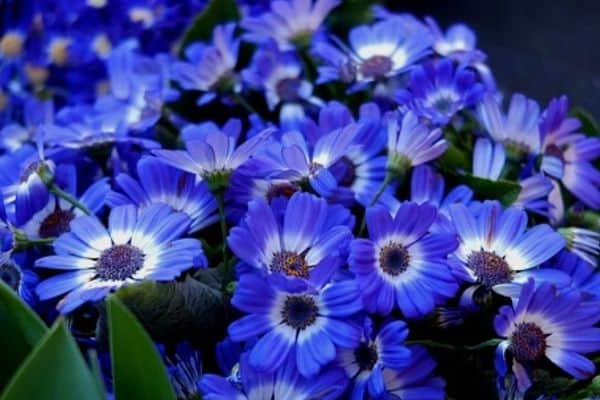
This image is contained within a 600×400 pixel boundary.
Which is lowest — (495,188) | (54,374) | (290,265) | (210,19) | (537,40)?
(54,374)

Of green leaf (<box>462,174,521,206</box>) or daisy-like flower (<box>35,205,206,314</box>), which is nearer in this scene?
daisy-like flower (<box>35,205,206,314</box>)

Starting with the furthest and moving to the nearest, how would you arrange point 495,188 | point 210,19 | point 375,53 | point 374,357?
1. point 210,19
2. point 375,53
3. point 495,188
4. point 374,357

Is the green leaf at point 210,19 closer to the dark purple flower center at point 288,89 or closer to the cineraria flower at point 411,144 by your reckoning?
the dark purple flower center at point 288,89

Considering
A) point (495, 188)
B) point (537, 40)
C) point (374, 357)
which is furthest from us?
point (537, 40)

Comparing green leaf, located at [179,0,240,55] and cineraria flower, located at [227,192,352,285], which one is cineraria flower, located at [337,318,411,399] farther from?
green leaf, located at [179,0,240,55]


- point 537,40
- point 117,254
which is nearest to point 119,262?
point 117,254

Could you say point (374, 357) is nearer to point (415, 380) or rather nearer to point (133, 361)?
point (415, 380)

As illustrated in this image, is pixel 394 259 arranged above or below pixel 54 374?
above

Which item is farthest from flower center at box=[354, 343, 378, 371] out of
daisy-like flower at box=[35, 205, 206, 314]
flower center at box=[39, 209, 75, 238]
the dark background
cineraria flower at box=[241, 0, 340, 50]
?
the dark background
